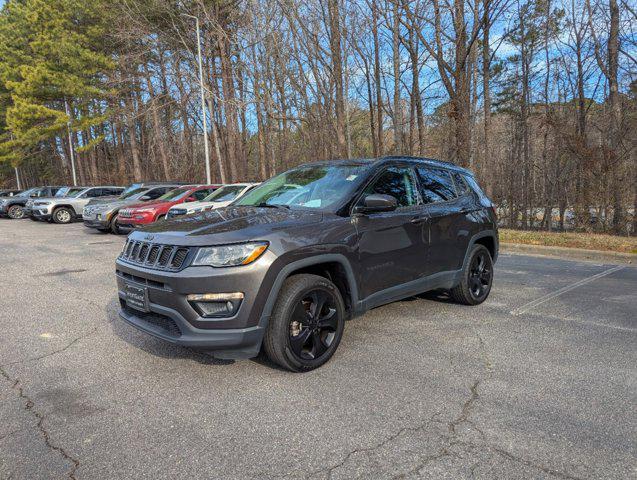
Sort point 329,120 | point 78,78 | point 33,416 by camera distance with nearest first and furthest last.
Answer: point 33,416 < point 329,120 < point 78,78

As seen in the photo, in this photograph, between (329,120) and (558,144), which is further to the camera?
(329,120)

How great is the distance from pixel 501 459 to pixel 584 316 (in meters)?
3.37

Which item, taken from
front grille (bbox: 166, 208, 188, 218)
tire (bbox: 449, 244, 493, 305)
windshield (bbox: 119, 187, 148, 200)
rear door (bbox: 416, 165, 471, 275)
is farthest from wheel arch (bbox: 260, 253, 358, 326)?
windshield (bbox: 119, 187, 148, 200)

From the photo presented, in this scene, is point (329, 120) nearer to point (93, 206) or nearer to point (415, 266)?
point (93, 206)

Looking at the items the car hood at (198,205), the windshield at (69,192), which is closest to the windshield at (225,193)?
the car hood at (198,205)

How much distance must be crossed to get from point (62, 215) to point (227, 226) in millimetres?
19352

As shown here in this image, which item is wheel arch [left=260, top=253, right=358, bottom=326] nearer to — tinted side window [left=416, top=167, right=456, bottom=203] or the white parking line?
tinted side window [left=416, top=167, right=456, bottom=203]

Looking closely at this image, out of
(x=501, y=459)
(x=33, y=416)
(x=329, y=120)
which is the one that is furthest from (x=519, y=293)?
(x=329, y=120)

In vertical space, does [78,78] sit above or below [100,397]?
above

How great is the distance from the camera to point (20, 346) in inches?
170

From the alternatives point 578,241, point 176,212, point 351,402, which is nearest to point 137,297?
point 351,402

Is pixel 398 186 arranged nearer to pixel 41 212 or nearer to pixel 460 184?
pixel 460 184

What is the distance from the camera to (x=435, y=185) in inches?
200

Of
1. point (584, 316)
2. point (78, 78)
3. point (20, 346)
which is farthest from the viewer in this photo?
point (78, 78)
